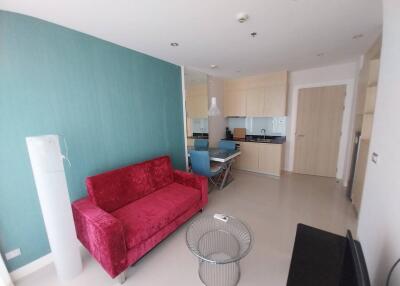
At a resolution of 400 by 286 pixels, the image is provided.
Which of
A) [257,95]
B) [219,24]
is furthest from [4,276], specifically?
[257,95]

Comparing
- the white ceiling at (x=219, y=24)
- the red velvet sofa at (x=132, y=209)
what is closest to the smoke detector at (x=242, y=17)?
the white ceiling at (x=219, y=24)

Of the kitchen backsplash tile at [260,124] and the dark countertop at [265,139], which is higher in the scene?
the kitchen backsplash tile at [260,124]

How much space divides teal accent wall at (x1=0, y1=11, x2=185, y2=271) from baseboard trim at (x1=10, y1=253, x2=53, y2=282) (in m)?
0.04

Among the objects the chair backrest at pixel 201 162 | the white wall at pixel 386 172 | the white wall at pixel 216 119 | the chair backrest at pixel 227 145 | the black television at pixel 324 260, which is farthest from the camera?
the white wall at pixel 216 119

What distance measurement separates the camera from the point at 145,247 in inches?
70.4

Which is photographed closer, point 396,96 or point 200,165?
point 396,96

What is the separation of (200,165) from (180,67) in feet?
6.25

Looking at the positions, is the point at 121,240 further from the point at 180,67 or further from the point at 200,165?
the point at 180,67

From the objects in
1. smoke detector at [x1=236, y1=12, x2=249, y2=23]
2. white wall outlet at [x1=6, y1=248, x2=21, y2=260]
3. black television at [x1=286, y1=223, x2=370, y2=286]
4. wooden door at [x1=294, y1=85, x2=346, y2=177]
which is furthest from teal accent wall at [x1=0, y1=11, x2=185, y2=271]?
wooden door at [x1=294, y1=85, x2=346, y2=177]

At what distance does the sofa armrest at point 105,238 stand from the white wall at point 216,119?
9.67 feet

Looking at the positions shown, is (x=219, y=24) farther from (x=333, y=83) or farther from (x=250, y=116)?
(x=333, y=83)

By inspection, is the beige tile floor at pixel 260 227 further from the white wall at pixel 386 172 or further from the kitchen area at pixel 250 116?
the white wall at pixel 386 172

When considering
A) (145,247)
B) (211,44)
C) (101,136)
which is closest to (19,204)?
(101,136)

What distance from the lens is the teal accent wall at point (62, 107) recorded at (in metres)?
1.59
